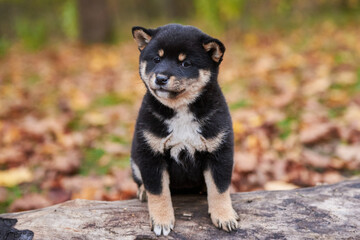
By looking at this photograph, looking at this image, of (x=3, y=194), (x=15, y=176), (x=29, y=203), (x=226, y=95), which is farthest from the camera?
(x=226, y=95)

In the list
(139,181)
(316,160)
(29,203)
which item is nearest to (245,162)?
(316,160)

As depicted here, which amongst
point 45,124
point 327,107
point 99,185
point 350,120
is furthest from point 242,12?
→ point 99,185

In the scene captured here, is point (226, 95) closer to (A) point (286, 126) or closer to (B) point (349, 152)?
(A) point (286, 126)

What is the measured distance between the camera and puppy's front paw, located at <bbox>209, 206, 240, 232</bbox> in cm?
265

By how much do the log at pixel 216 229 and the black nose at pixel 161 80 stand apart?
1029 mm

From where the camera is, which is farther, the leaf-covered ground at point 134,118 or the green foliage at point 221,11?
the green foliage at point 221,11

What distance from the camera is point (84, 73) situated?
9.26 m

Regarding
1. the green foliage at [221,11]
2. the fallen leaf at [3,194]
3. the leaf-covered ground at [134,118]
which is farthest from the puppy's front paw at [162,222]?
the green foliage at [221,11]

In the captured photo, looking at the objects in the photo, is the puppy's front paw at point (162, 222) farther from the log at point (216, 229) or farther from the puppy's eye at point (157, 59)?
the puppy's eye at point (157, 59)

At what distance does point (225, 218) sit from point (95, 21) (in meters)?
10.4

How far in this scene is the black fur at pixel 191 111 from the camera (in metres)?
2.79

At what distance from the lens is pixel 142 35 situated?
119 inches

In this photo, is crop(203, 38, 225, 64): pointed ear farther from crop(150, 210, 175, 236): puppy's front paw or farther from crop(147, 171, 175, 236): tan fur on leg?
crop(150, 210, 175, 236): puppy's front paw

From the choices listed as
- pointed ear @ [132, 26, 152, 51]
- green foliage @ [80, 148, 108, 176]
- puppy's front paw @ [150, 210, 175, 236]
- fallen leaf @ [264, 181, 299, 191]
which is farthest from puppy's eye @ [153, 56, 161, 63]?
green foliage @ [80, 148, 108, 176]
